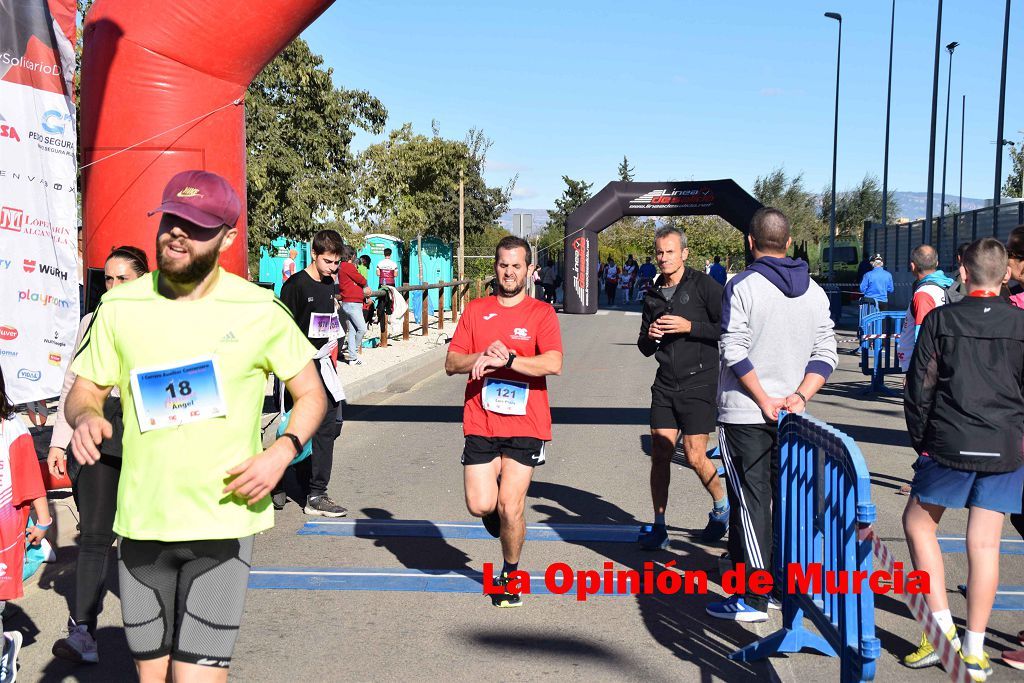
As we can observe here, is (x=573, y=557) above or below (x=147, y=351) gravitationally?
below

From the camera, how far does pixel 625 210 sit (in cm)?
3550

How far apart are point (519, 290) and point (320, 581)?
193 cm

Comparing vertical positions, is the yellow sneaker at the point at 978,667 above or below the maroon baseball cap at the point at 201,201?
below

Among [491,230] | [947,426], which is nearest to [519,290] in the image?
[947,426]

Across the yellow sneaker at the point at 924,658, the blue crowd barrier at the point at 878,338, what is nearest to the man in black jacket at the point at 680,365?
the yellow sneaker at the point at 924,658

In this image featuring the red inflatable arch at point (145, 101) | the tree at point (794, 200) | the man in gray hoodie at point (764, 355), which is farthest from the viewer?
the tree at point (794, 200)

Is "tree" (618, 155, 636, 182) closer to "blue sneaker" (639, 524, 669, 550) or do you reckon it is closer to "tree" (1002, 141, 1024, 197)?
"tree" (1002, 141, 1024, 197)

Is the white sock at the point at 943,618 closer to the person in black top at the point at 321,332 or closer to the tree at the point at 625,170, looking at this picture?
the person in black top at the point at 321,332

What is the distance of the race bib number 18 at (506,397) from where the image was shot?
5.55 m

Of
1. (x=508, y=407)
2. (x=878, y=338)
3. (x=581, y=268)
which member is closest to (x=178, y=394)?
(x=508, y=407)

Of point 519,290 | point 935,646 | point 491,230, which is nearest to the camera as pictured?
point 935,646

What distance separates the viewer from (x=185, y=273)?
10.00 ft

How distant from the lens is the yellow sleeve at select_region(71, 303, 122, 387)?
314 centimetres

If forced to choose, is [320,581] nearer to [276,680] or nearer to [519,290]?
[276,680]
